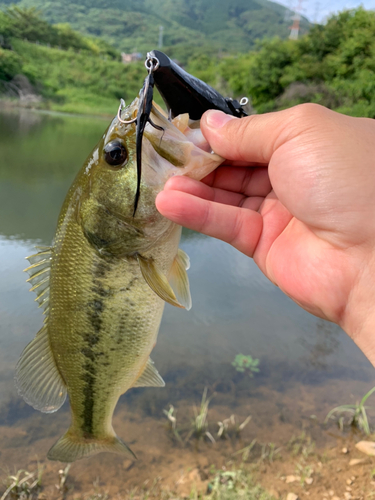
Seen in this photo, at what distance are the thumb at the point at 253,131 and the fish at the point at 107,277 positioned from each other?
2.9 inches

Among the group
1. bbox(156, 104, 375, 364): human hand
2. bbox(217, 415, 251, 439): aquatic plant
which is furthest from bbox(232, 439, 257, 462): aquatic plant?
bbox(156, 104, 375, 364): human hand

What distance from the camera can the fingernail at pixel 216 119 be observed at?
128 centimetres

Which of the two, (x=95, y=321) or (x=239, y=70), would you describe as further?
(x=239, y=70)

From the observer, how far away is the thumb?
1196mm

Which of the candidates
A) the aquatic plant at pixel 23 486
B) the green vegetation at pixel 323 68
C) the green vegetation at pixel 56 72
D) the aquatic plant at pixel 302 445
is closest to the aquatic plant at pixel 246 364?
the aquatic plant at pixel 302 445

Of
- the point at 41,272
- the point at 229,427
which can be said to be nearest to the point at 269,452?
the point at 229,427

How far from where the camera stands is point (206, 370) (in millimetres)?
3301

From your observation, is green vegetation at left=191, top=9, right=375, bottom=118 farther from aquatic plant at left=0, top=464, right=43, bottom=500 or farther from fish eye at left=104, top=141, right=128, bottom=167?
aquatic plant at left=0, top=464, right=43, bottom=500

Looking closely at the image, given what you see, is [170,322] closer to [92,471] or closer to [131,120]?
[92,471]

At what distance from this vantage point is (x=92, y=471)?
239 cm

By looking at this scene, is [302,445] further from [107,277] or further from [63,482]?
[107,277]

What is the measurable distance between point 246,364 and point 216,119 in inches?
110

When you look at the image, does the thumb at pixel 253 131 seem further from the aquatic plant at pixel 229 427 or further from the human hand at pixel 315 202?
the aquatic plant at pixel 229 427

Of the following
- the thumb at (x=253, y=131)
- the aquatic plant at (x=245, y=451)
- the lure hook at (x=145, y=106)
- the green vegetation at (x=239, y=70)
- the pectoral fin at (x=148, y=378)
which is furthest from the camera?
the green vegetation at (x=239, y=70)
